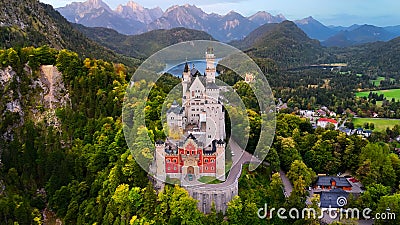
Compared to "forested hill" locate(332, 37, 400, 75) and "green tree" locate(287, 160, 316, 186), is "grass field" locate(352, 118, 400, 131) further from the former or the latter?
"forested hill" locate(332, 37, 400, 75)

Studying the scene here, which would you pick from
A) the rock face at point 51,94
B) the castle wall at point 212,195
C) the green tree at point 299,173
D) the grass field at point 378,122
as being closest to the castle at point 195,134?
the castle wall at point 212,195

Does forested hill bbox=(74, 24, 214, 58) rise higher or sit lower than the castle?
higher

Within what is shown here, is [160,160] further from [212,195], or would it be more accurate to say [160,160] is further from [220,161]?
[212,195]

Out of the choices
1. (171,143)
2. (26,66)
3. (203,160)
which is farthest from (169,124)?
(26,66)

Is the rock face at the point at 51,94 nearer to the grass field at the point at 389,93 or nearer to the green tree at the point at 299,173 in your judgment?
the green tree at the point at 299,173

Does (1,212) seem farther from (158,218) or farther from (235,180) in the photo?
(235,180)

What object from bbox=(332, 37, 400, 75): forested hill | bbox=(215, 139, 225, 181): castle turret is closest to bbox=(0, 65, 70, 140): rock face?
bbox=(215, 139, 225, 181): castle turret
